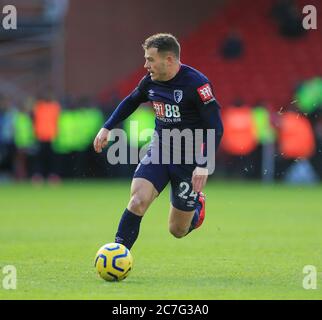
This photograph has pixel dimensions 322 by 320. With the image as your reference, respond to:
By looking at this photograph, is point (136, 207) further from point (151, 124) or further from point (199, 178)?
point (151, 124)

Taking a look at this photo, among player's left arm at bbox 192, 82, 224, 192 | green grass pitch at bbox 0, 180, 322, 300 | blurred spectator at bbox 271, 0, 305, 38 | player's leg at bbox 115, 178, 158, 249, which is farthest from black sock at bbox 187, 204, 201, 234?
blurred spectator at bbox 271, 0, 305, 38

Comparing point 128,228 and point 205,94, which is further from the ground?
point 205,94

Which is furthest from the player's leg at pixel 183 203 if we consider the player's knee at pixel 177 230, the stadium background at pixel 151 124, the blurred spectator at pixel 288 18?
the blurred spectator at pixel 288 18

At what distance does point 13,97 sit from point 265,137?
7.82 m

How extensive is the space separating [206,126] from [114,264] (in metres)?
1.48

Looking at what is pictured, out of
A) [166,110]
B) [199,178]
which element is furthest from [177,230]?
[199,178]

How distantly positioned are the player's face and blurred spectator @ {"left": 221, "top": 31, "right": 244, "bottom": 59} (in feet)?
65.2

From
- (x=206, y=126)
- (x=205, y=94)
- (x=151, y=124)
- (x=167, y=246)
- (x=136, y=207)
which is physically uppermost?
(x=151, y=124)

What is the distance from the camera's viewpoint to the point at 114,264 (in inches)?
314

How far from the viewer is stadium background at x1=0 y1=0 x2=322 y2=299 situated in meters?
11.1

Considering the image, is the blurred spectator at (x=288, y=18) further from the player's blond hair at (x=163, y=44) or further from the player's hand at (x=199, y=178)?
the player's hand at (x=199, y=178)

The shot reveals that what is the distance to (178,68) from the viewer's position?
8609mm

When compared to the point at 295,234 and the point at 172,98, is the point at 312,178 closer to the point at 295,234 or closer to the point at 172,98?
the point at 295,234
